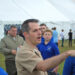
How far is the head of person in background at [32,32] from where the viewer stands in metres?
2.31

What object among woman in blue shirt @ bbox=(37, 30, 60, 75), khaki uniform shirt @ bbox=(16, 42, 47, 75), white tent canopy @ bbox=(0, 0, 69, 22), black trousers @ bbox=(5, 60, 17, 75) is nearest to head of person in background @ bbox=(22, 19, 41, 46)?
khaki uniform shirt @ bbox=(16, 42, 47, 75)

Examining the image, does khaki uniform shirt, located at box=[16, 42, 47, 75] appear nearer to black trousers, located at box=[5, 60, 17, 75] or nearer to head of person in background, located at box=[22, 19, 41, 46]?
head of person in background, located at box=[22, 19, 41, 46]

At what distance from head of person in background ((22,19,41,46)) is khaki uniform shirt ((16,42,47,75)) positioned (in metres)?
0.07

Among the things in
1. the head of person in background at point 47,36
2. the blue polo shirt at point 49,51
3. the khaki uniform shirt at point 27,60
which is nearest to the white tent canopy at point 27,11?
the head of person in background at point 47,36

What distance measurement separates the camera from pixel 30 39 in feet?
7.79

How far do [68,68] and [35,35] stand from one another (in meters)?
0.63

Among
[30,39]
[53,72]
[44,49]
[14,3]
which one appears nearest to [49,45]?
[44,49]

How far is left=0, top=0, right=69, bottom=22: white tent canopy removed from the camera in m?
17.7

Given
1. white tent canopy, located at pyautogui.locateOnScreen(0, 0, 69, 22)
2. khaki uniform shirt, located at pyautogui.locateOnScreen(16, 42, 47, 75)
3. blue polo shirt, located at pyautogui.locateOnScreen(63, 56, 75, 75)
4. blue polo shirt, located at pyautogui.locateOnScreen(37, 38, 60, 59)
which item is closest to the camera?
khaki uniform shirt, located at pyautogui.locateOnScreen(16, 42, 47, 75)

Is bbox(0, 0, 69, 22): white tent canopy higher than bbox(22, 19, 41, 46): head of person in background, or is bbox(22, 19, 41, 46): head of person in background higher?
bbox(22, 19, 41, 46): head of person in background

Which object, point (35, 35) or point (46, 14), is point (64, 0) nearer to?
point (46, 14)

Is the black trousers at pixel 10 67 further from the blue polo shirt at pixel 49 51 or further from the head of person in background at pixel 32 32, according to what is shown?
the head of person in background at pixel 32 32

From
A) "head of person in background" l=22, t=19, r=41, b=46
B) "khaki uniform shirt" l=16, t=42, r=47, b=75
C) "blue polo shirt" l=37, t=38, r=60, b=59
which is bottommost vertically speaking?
"blue polo shirt" l=37, t=38, r=60, b=59

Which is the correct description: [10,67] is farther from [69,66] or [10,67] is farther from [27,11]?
[27,11]
